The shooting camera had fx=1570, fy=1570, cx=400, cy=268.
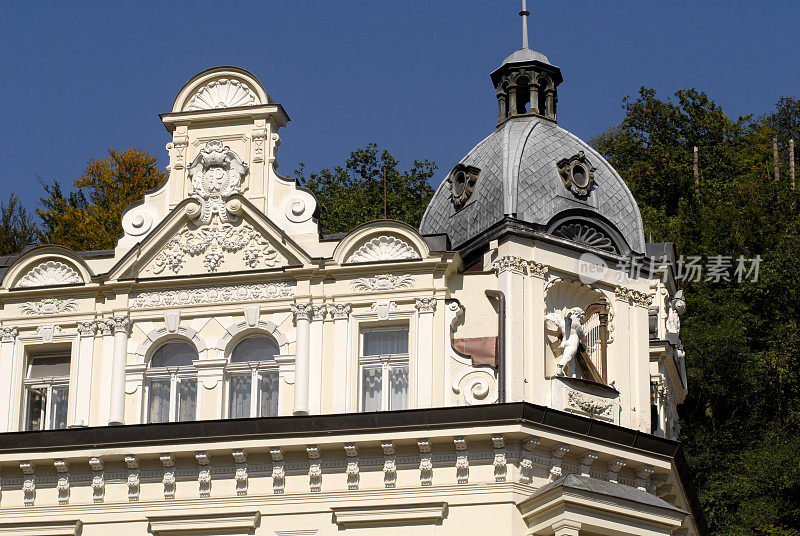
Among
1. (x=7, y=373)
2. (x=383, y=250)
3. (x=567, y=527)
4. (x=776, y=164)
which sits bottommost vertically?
(x=567, y=527)

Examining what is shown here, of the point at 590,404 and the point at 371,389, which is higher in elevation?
the point at 371,389

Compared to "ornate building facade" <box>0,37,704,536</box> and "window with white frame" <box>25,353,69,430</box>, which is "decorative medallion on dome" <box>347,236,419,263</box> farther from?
"window with white frame" <box>25,353,69,430</box>

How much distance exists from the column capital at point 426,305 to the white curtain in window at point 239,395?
341 cm

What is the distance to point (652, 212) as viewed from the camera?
164 ft

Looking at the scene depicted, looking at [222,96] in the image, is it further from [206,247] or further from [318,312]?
[318,312]

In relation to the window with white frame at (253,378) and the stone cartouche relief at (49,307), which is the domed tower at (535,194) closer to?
the window with white frame at (253,378)

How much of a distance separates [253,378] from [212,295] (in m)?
1.75

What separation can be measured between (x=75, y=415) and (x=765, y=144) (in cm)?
3580

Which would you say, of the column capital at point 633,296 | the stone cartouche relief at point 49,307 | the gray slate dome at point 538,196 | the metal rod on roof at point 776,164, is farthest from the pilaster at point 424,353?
the metal rod on roof at point 776,164

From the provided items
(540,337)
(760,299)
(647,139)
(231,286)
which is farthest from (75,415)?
(647,139)

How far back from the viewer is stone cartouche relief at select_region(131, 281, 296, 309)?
1138 inches

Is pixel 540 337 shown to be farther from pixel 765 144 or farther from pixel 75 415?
pixel 765 144

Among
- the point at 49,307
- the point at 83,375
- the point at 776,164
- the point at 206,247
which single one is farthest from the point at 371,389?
the point at 776,164

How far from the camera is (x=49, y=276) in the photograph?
98.2 feet
